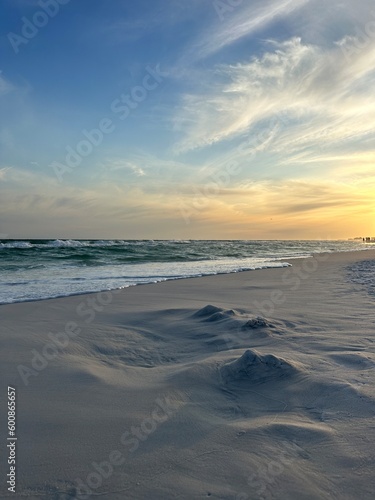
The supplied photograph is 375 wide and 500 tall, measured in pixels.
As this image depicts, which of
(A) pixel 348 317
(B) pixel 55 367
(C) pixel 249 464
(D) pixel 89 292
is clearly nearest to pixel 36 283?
(D) pixel 89 292

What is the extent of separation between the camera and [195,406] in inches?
109

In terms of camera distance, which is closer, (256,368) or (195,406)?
(195,406)

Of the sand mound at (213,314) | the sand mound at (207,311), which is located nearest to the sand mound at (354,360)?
the sand mound at (213,314)

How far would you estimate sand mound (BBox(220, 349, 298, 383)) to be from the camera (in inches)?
125

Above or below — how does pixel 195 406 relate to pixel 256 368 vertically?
below

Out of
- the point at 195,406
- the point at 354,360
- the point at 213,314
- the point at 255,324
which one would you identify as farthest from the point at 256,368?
the point at 213,314

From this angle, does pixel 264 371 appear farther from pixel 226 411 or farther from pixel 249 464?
pixel 249 464

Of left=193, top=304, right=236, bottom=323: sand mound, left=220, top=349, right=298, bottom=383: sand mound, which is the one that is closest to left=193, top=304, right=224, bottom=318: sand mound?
left=193, top=304, right=236, bottom=323: sand mound

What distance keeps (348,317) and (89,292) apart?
595cm

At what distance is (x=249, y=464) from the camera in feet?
Answer: 6.65

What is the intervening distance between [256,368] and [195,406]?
0.74m

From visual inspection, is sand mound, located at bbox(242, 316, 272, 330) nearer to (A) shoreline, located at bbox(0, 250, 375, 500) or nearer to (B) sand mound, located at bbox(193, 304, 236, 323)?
(A) shoreline, located at bbox(0, 250, 375, 500)

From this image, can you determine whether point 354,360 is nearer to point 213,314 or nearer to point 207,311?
point 213,314

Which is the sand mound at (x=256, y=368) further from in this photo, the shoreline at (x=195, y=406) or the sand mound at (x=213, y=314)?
the sand mound at (x=213, y=314)
